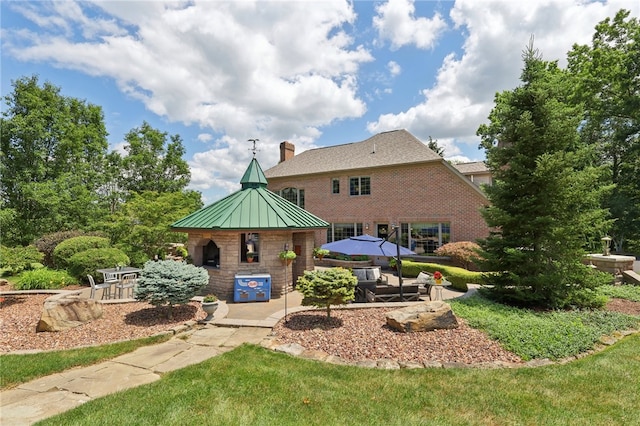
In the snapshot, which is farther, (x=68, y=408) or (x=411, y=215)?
(x=411, y=215)

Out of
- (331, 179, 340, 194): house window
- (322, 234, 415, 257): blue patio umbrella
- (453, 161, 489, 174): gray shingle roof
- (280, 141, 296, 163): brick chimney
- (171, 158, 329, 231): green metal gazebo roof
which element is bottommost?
(322, 234, 415, 257): blue patio umbrella

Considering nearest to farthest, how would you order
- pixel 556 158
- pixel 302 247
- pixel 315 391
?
pixel 315 391 < pixel 556 158 < pixel 302 247

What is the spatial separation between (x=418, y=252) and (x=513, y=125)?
11006 millimetres

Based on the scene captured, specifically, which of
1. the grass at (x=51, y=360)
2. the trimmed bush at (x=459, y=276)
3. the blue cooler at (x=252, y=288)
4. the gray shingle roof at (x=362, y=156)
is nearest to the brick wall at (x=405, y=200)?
the gray shingle roof at (x=362, y=156)

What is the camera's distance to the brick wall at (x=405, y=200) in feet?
59.8

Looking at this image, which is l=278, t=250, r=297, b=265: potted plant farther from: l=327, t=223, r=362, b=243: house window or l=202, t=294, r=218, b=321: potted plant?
l=327, t=223, r=362, b=243: house window

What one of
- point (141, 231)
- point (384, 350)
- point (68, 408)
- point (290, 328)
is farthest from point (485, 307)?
point (141, 231)

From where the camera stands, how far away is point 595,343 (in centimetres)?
721

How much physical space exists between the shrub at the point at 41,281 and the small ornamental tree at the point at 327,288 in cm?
1163

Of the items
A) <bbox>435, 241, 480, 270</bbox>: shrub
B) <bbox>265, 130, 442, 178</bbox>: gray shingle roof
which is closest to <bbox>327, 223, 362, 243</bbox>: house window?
<bbox>265, 130, 442, 178</bbox>: gray shingle roof

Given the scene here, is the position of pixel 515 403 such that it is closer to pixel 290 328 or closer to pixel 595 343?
pixel 595 343

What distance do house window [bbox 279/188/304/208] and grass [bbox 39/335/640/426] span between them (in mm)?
19876

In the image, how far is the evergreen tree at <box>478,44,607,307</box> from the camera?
9.44 metres

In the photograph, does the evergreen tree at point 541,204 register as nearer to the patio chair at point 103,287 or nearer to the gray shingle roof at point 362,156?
the gray shingle roof at point 362,156
